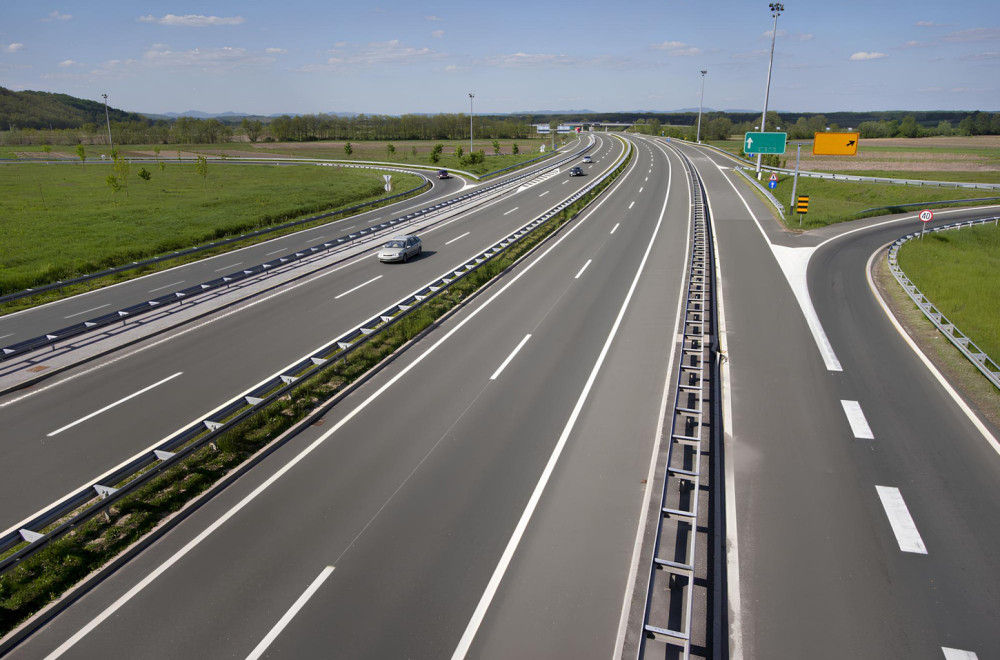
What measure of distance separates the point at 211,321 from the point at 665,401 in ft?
54.4

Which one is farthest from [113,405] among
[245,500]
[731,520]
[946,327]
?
[946,327]

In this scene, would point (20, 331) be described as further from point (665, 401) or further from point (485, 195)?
point (485, 195)

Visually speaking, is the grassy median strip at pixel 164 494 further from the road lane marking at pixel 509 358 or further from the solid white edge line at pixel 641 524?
the solid white edge line at pixel 641 524

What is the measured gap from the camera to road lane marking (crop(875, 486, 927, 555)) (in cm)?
947

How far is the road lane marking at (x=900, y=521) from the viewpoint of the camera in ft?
31.1

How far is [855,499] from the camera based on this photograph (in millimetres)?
10703

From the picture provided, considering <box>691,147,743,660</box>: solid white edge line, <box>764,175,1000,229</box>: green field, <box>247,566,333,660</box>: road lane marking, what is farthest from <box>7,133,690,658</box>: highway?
<box>764,175,1000,229</box>: green field

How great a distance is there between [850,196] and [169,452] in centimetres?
6357

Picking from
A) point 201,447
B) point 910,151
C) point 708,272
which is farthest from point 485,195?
point 910,151

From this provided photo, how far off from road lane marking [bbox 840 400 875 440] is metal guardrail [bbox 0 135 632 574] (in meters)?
13.6

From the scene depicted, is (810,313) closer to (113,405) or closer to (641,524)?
(641,524)

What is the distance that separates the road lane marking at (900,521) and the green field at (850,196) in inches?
1199

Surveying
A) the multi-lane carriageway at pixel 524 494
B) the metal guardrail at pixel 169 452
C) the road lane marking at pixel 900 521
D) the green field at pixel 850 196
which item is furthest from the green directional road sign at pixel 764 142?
the road lane marking at pixel 900 521

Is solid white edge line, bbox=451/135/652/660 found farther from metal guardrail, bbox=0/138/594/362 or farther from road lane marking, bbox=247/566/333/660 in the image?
metal guardrail, bbox=0/138/594/362
